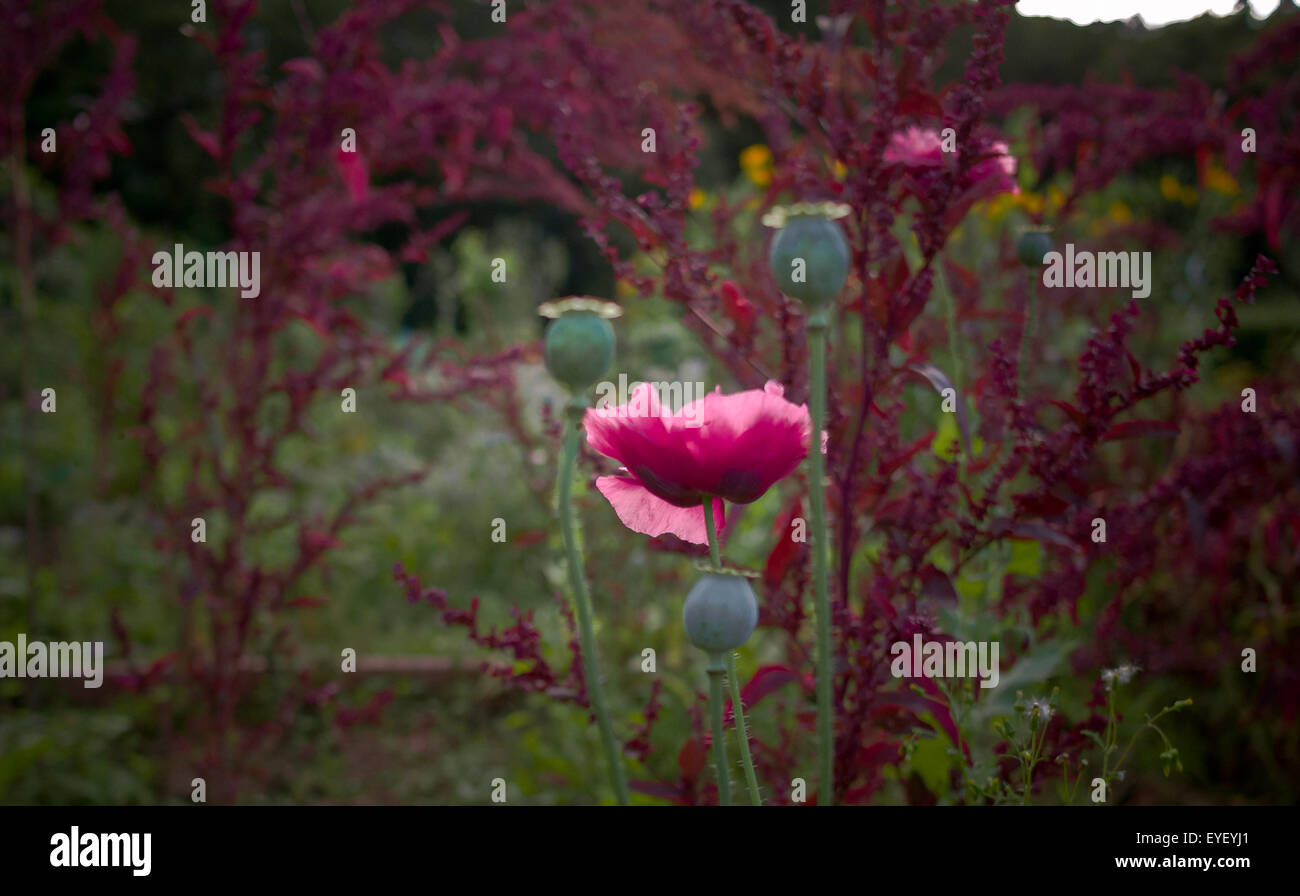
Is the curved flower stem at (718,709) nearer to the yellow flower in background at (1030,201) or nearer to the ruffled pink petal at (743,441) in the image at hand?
the ruffled pink petal at (743,441)

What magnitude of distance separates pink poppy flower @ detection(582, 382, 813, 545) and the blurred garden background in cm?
32

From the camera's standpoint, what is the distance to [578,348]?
2.63 feet

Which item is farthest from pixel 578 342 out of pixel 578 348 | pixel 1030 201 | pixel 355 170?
pixel 1030 201

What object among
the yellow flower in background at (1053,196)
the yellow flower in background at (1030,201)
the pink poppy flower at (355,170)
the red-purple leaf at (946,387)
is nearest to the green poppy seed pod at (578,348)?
the red-purple leaf at (946,387)

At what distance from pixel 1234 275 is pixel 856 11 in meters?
5.83

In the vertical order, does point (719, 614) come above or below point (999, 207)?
below

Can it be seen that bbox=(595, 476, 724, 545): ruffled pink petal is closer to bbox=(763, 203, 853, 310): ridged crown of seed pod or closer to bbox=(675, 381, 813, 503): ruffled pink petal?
bbox=(675, 381, 813, 503): ruffled pink petal

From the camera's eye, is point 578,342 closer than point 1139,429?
Yes

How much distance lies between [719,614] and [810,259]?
0.30 m

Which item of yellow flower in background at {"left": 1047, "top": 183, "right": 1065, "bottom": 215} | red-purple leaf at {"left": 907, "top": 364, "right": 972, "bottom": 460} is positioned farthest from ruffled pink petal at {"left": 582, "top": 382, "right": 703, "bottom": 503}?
yellow flower in background at {"left": 1047, "top": 183, "right": 1065, "bottom": 215}

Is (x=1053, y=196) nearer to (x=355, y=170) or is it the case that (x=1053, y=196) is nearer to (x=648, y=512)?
(x=355, y=170)
